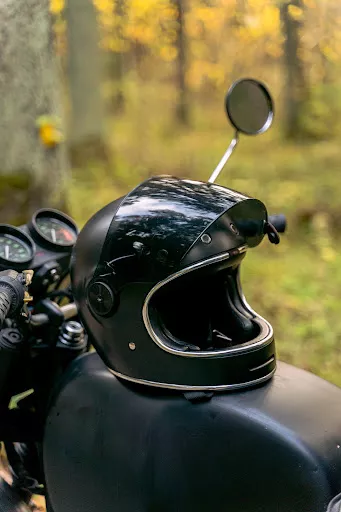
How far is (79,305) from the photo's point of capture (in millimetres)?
1859

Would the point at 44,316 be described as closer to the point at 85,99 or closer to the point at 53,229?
the point at 53,229

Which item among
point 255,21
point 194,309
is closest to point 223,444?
point 194,309

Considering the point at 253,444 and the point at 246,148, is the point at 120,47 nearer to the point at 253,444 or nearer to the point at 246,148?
the point at 246,148

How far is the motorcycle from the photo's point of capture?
1620 mm

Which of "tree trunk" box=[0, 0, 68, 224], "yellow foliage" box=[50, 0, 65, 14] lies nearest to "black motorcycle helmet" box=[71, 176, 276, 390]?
"tree trunk" box=[0, 0, 68, 224]

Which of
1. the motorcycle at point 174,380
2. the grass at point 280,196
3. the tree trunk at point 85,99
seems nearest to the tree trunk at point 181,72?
the grass at point 280,196

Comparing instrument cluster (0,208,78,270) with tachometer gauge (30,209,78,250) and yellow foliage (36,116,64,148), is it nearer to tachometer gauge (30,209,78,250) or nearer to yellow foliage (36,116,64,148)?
tachometer gauge (30,209,78,250)

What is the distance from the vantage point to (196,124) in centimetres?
1522

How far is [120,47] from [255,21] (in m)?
3.74

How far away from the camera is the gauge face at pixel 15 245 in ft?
6.53

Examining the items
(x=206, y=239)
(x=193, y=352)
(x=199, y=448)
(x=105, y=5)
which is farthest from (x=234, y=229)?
(x=105, y=5)

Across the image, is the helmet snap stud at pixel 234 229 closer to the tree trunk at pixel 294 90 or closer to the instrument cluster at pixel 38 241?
the instrument cluster at pixel 38 241

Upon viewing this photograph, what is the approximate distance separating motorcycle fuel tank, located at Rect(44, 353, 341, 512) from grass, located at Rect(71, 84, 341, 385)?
2141 millimetres

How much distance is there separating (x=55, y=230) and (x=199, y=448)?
914mm
